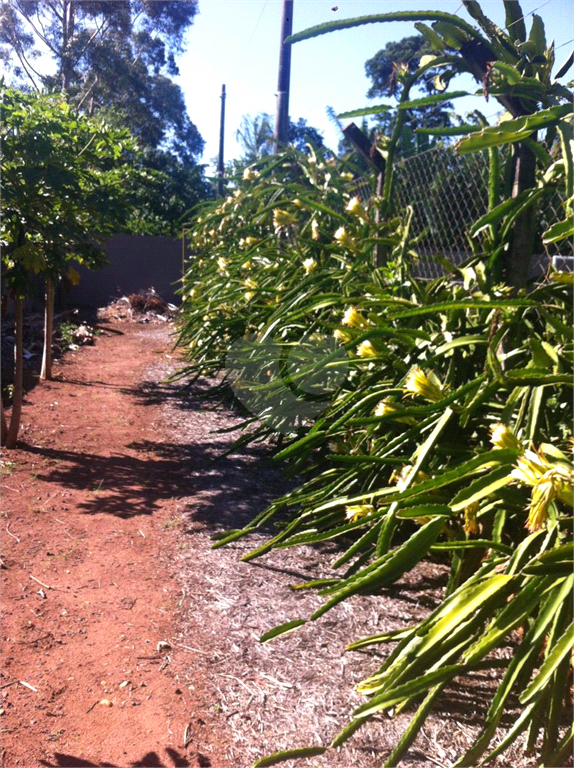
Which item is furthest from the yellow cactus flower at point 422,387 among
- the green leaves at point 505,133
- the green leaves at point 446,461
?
the green leaves at point 505,133

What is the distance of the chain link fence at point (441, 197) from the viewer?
3.85 meters

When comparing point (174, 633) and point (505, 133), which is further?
point (174, 633)

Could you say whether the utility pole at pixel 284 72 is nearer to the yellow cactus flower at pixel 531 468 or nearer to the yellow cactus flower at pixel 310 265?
the yellow cactus flower at pixel 310 265

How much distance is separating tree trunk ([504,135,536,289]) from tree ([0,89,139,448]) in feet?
9.49

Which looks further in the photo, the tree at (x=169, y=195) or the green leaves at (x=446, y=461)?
the tree at (x=169, y=195)

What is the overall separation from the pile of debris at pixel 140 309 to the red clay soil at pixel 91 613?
31.1ft

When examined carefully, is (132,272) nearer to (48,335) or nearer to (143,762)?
(48,335)

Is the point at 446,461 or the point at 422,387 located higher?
the point at 422,387

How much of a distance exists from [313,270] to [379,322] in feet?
4.60

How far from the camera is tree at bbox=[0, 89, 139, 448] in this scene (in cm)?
445

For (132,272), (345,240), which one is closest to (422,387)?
(345,240)

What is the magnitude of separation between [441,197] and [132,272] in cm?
1450

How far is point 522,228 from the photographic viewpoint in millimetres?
2699
